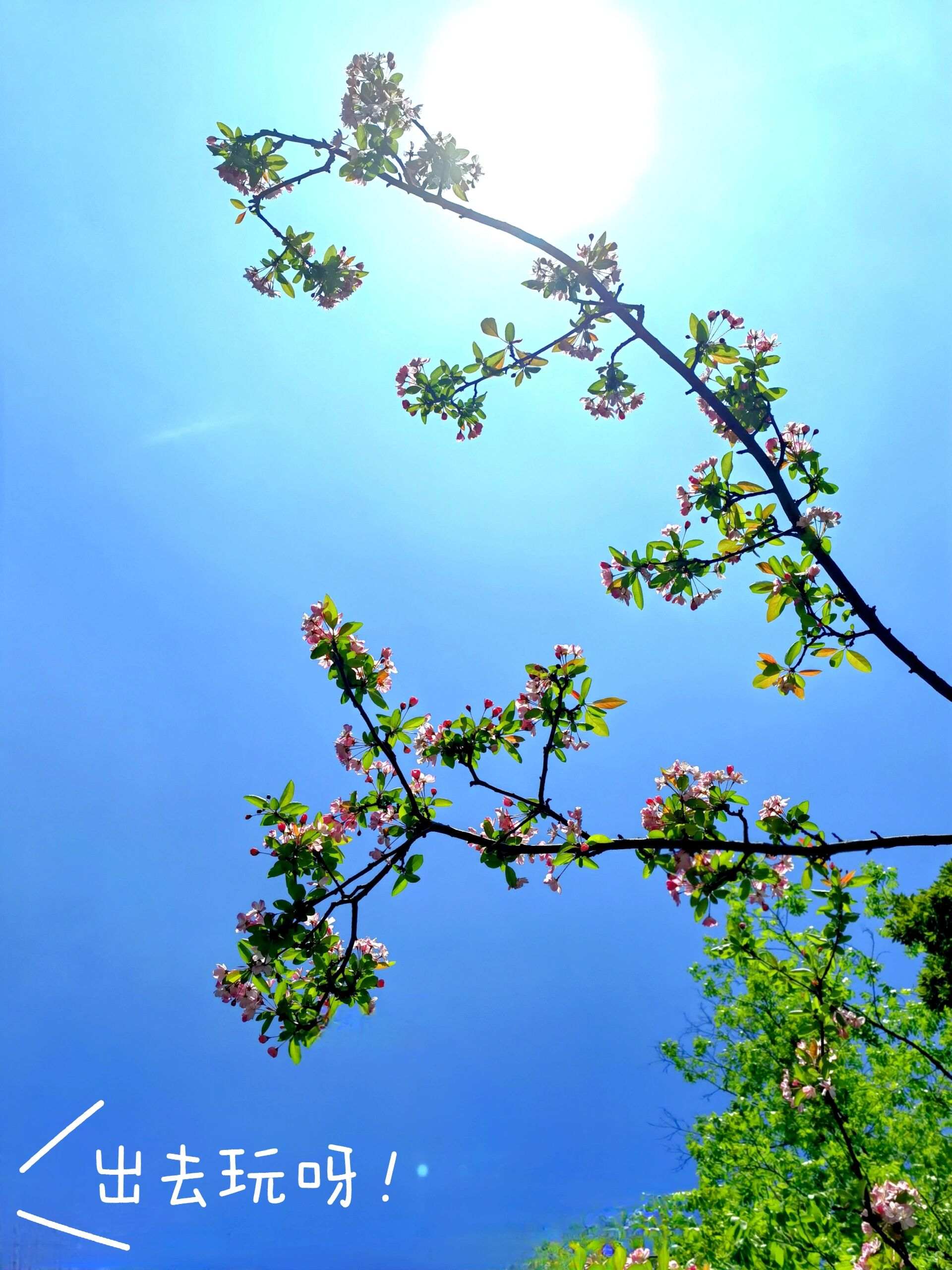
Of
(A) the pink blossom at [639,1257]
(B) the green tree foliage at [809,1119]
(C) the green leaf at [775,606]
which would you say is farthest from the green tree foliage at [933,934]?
(C) the green leaf at [775,606]

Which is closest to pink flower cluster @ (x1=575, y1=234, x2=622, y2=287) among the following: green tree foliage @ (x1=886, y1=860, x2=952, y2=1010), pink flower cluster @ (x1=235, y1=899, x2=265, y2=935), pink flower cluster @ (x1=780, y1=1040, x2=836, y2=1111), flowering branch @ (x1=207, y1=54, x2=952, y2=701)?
flowering branch @ (x1=207, y1=54, x2=952, y2=701)

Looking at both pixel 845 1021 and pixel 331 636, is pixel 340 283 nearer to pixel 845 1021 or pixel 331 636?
pixel 331 636

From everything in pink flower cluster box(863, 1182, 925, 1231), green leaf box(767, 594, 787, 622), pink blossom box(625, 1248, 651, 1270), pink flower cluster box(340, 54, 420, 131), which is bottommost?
pink blossom box(625, 1248, 651, 1270)

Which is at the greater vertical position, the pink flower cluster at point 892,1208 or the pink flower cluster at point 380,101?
the pink flower cluster at point 380,101

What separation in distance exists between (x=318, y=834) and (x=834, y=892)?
10.8 feet

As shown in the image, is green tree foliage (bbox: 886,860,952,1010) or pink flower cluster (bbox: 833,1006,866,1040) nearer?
pink flower cluster (bbox: 833,1006,866,1040)

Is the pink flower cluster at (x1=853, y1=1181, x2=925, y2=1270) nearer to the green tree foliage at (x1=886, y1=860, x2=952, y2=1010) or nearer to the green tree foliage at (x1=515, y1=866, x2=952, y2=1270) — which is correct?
the green tree foliage at (x1=515, y1=866, x2=952, y2=1270)

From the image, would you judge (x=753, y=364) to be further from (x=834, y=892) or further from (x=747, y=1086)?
(x=747, y=1086)

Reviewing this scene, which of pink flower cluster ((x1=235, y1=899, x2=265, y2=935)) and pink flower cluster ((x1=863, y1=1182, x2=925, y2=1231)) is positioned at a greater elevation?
pink flower cluster ((x1=235, y1=899, x2=265, y2=935))

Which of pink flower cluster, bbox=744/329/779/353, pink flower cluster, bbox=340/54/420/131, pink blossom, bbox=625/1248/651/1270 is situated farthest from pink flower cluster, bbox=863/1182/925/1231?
pink flower cluster, bbox=340/54/420/131

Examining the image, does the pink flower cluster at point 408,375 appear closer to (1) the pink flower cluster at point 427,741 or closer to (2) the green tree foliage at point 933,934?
(1) the pink flower cluster at point 427,741

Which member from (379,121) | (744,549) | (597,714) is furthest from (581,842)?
(379,121)

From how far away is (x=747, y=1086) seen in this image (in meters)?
14.0

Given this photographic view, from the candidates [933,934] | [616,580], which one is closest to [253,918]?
[616,580]
